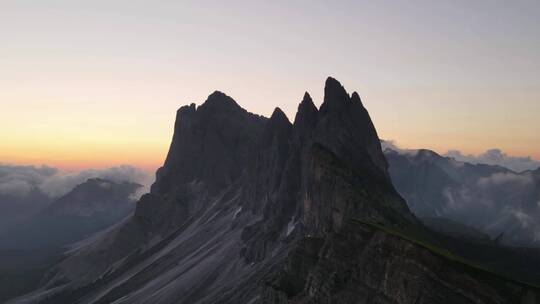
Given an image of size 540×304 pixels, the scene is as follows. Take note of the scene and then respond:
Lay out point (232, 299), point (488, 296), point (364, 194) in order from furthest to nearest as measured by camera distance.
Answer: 1. point (232, 299)
2. point (364, 194)
3. point (488, 296)

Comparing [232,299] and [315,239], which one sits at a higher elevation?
[315,239]

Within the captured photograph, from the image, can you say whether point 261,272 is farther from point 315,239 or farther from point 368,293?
point 368,293

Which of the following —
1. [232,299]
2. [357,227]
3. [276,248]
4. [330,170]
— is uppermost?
[330,170]

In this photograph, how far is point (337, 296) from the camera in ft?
276

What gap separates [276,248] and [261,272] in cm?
1897

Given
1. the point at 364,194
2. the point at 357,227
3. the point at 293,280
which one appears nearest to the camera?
the point at 357,227

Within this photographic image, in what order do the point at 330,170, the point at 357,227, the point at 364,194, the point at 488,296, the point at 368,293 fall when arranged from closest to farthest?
the point at 488,296, the point at 368,293, the point at 357,227, the point at 364,194, the point at 330,170

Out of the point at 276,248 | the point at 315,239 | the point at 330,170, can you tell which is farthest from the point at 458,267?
the point at 276,248

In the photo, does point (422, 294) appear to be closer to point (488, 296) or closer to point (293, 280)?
point (488, 296)

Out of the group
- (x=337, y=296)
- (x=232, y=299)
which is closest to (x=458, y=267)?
(x=337, y=296)

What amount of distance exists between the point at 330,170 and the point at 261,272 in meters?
50.9

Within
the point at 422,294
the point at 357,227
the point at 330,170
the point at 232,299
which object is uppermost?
the point at 330,170

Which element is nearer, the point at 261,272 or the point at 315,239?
the point at 315,239

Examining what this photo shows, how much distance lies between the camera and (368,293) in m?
79.3
